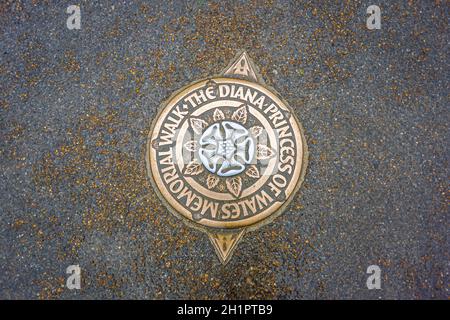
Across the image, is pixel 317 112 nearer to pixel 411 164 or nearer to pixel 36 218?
pixel 411 164

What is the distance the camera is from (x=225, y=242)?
94.9 inches

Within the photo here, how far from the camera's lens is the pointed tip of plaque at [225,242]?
7.87 ft

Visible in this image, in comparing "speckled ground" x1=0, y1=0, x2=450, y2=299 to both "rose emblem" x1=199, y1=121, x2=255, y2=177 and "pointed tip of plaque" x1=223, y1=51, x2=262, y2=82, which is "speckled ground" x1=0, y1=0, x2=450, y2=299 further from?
"rose emblem" x1=199, y1=121, x2=255, y2=177

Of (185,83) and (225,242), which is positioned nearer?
(225,242)

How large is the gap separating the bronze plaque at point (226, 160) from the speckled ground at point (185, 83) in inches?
3.1

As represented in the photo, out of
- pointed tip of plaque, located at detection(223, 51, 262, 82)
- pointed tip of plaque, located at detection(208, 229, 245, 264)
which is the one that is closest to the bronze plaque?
pointed tip of plaque, located at detection(208, 229, 245, 264)

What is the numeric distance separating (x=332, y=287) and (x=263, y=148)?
896 mm

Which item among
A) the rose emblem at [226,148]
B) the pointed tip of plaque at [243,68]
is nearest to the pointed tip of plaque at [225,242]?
the rose emblem at [226,148]

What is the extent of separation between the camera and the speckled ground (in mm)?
2377

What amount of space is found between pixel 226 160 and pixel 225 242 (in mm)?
483

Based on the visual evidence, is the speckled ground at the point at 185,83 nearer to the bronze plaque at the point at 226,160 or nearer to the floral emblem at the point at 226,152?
the bronze plaque at the point at 226,160

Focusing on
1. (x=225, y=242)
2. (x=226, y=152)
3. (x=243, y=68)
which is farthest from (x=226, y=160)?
(x=243, y=68)

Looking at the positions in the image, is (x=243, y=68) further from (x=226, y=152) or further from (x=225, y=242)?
(x=225, y=242)

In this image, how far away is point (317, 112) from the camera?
8.23 feet
